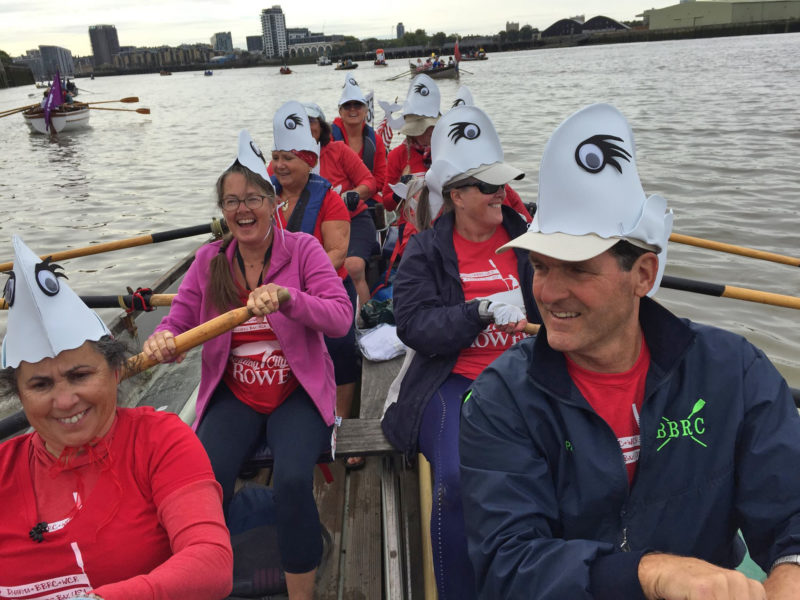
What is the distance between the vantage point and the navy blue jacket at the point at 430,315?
2.62 meters

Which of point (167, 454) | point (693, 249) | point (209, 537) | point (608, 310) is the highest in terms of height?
point (608, 310)

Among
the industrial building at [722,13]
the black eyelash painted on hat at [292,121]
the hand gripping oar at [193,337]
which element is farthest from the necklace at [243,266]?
the industrial building at [722,13]

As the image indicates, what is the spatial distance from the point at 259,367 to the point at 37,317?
112 cm

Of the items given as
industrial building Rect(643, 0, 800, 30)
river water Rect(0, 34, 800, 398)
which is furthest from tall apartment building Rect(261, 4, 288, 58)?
river water Rect(0, 34, 800, 398)

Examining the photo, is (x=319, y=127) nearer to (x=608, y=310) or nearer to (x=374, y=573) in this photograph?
(x=374, y=573)

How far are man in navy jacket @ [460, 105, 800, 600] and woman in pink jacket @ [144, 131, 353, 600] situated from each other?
3.60 ft

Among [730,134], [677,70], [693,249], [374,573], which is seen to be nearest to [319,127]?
[374,573]

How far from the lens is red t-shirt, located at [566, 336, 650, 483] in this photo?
1.59 metres

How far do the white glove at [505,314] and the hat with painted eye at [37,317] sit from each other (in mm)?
1457

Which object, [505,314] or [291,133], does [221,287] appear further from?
[291,133]

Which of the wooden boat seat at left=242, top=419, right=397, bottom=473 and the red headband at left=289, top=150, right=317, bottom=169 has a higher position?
the red headband at left=289, top=150, right=317, bottom=169

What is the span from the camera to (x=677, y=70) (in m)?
37.6

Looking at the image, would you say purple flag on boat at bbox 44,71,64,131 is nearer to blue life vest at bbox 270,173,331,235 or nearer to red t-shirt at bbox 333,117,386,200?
red t-shirt at bbox 333,117,386,200

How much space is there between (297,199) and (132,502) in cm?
260
